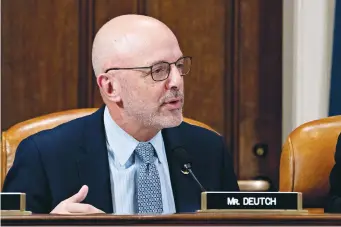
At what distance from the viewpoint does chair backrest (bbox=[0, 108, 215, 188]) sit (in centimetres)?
268

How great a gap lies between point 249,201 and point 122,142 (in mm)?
672

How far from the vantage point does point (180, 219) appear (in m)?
1.83

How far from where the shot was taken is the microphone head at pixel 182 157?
2.47 meters

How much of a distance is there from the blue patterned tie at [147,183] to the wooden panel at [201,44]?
55.2 inches

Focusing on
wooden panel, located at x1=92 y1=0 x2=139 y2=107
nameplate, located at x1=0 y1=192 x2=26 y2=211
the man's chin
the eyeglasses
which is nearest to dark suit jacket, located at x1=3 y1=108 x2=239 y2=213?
the man's chin

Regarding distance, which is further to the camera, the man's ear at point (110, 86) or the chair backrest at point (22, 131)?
the chair backrest at point (22, 131)

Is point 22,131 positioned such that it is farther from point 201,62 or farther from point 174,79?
point 201,62

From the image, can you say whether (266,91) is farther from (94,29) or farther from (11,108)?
(11,108)

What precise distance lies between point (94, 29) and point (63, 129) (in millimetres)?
1372

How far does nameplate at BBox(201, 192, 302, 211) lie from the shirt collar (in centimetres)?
59

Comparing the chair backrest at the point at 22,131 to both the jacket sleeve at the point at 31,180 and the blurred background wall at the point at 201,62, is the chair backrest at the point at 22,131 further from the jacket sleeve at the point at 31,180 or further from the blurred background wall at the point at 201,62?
the blurred background wall at the point at 201,62

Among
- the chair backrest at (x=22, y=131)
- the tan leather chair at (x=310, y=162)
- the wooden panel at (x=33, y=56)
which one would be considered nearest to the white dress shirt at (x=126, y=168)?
the chair backrest at (x=22, y=131)

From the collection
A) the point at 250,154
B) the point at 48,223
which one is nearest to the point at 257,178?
the point at 250,154

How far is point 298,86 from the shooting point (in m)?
3.74
